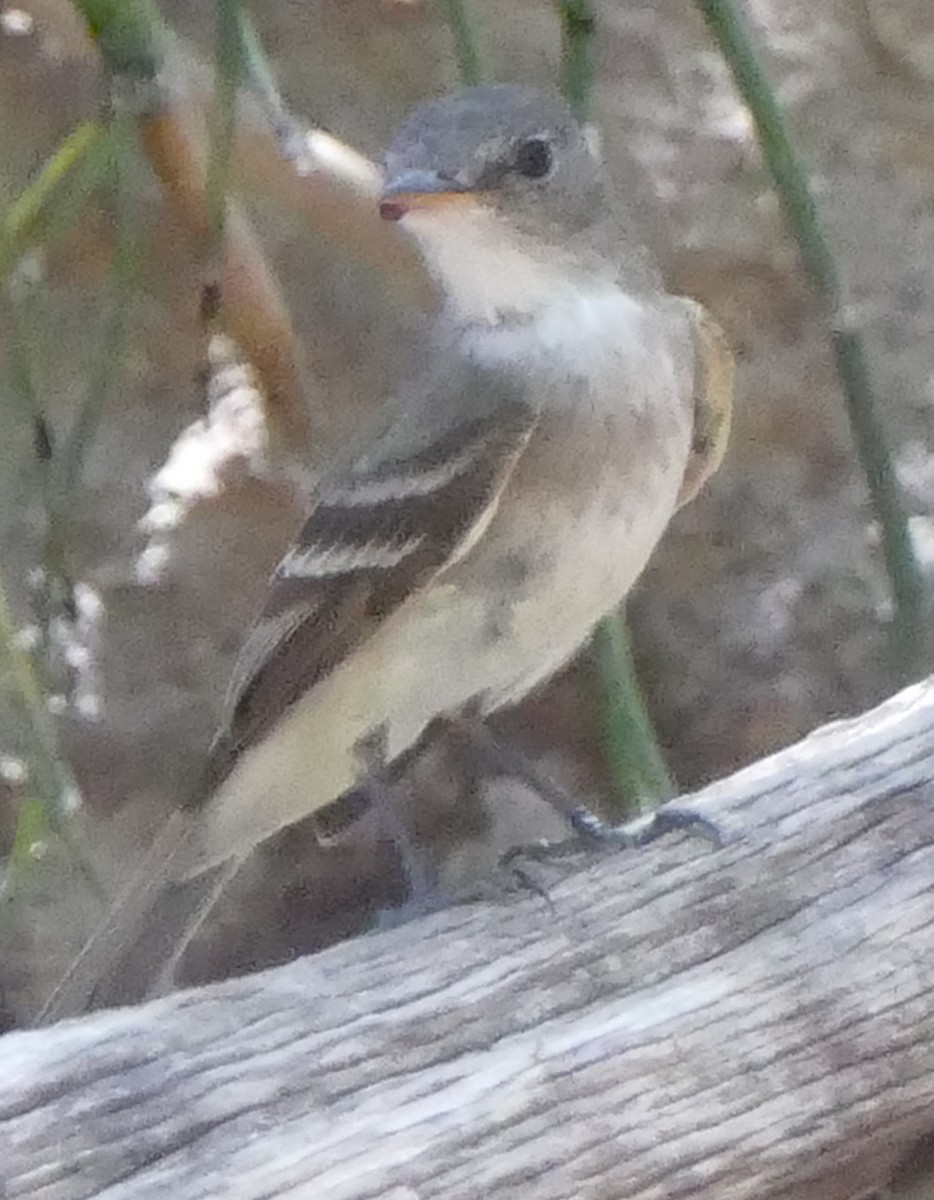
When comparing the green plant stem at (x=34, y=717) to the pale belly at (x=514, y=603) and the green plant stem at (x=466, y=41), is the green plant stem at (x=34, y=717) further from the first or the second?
the green plant stem at (x=466, y=41)

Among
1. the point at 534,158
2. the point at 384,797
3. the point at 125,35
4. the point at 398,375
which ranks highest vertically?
the point at 125,35

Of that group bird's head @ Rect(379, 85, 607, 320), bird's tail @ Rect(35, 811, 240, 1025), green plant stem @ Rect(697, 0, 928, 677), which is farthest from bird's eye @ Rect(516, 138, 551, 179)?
bird's tail @ Rect(35, 811, 240, 1025)

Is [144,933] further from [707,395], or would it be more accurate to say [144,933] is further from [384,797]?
[707,395]

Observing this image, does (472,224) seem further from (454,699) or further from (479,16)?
(479,16)

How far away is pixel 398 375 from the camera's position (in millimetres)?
1682

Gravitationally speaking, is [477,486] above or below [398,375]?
above

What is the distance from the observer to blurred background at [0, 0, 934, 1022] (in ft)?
5.37

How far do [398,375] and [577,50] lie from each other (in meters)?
0.69

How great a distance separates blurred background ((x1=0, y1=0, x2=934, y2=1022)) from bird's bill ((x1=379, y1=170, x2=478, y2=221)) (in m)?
0.68

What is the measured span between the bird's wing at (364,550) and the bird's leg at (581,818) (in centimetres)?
14

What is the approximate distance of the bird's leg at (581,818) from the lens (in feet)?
3.18

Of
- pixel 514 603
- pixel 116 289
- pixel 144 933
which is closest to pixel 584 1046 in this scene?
pixel 514 603

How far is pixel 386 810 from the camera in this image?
1.10 metres

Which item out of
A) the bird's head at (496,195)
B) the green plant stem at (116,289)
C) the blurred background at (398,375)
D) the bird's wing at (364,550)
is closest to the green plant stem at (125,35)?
the green plant stem at (116,289)
